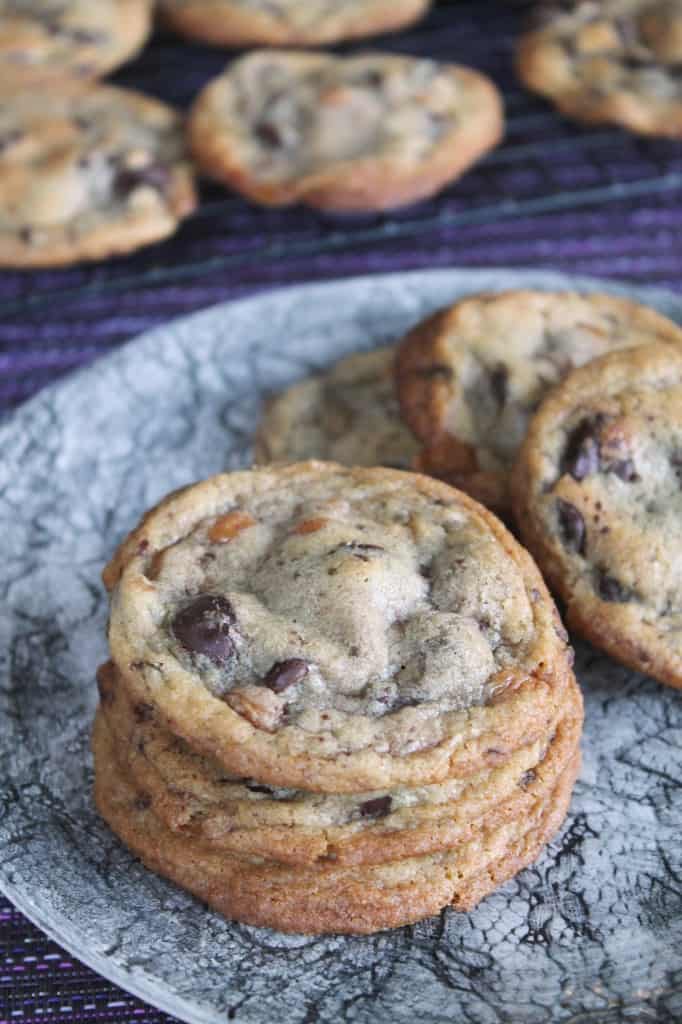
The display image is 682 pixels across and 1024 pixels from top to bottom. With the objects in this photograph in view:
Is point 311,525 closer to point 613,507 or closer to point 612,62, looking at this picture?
point 613,507

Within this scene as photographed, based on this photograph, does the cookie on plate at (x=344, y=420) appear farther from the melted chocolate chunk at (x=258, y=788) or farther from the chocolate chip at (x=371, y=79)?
the chocolate chip at (x=371, y=79)

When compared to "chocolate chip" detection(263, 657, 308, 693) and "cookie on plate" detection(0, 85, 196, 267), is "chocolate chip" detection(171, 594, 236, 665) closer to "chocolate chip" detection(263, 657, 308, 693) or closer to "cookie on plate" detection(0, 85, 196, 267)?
"chocolate chip" detection(263, 657, 308, 693)

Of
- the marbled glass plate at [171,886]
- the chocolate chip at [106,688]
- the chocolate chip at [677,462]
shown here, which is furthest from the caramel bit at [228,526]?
the chocolate chip at [677,462]

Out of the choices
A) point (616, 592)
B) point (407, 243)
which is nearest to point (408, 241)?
point (407, 243)

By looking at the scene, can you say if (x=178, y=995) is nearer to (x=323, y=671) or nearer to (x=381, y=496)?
(x=323, y=671)

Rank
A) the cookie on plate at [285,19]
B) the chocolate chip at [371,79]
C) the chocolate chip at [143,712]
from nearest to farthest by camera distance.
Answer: the chocolate chip at [143,712] → the chocolate chip at [371,79] → the cookie on plate at [285,19]

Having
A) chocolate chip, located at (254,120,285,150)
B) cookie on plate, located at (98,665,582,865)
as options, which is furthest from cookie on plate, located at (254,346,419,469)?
chocolate chip, located at (254,120,285,150)
